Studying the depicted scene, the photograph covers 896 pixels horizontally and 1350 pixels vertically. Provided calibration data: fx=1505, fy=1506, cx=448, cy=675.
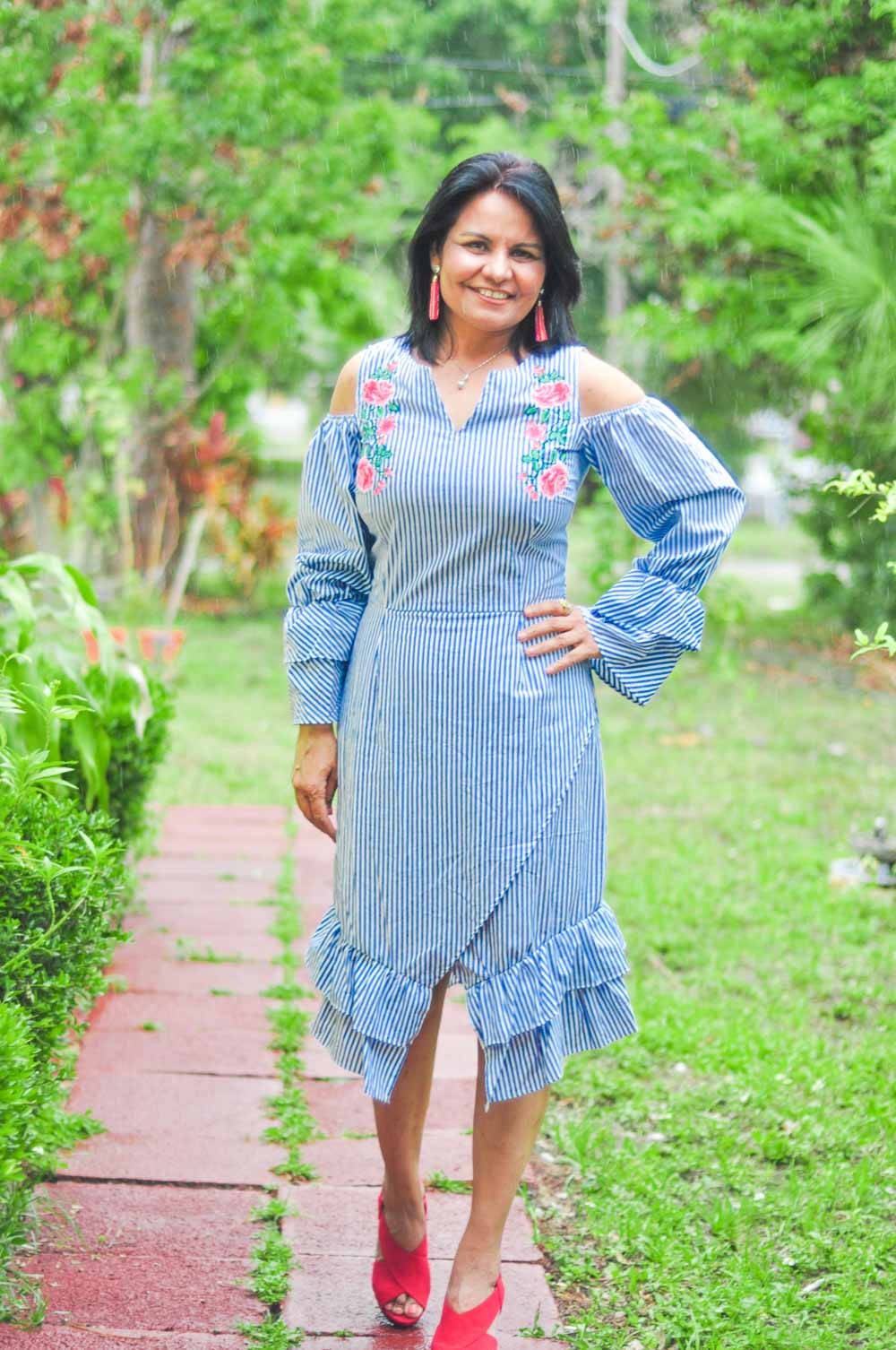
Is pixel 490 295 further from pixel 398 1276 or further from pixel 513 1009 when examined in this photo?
pixel 398 1276

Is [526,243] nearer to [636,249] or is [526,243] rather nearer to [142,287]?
[636,249]

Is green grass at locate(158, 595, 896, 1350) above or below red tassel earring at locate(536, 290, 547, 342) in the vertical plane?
below

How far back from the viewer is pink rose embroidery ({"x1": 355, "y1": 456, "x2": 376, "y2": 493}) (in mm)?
2164

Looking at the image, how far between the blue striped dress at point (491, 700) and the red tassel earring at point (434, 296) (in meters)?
0.08

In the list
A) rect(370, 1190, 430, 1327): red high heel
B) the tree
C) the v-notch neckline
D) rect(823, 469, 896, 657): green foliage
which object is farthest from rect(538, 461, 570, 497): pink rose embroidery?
the tree

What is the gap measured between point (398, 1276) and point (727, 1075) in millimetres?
1201

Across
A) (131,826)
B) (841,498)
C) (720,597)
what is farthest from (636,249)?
(131,826)

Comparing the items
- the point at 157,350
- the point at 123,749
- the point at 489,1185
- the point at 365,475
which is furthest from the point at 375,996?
the point at 157,350

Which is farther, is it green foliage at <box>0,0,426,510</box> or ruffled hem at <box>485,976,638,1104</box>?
green foliage at <box>0,0,426,510</box>

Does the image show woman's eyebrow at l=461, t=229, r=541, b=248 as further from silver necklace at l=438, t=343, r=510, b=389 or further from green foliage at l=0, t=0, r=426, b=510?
green foliage at l=0, t=0, r=426, b=510

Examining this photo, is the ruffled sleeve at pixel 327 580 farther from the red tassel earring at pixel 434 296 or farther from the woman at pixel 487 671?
the red tassel earring at pixel 434 296

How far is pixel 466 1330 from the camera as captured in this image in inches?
81.9

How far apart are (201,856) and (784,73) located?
4.85 metres

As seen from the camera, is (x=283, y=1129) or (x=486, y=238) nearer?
(x=486, y=238)
